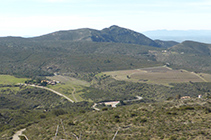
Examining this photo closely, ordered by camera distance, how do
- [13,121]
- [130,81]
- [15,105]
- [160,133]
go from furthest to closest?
[130,81], [15,105], [13,121], [160,133]

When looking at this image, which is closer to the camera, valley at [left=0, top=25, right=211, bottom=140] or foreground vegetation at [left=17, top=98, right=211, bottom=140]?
foreground vegetation at [left=17, top=98, right=211, bottom=140]

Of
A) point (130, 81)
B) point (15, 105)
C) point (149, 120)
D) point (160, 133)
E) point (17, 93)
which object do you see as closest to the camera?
point (160, 133)

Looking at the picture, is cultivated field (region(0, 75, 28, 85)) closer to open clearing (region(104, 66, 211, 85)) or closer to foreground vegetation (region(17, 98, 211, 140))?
open clearing (region(104, 66, 211, 85))

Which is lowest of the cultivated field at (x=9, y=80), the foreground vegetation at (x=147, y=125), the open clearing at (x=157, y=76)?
the open clearing at (x=157, y=76)

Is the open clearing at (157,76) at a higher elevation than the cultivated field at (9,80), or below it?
below

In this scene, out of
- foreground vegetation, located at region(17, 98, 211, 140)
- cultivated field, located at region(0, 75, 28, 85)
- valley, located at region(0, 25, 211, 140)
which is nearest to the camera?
foreground vegetation, located at region(17, 98, 211, 140)

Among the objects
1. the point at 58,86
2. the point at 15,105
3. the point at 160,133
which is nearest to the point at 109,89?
the point at 58,86

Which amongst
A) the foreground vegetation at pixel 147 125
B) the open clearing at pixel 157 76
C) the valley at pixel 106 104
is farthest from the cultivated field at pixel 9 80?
the foreground vegetation at pixel 147 125

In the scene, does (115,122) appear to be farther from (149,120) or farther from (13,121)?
(13,121)

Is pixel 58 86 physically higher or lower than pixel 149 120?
lower

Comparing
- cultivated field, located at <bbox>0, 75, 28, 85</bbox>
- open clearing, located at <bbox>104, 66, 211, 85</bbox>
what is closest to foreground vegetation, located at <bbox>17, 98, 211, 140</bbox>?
cultivated field, located at <bbox>0, 75, 28, 85</bbox>

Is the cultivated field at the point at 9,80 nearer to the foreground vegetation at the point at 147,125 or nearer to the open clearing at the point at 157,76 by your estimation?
the open clearing at the point at 157,76
